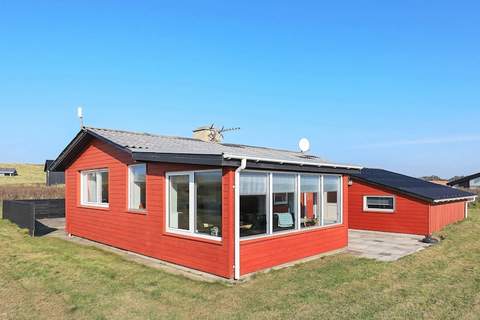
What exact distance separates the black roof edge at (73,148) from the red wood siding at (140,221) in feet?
0.82

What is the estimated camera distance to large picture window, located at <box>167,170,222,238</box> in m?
8.31

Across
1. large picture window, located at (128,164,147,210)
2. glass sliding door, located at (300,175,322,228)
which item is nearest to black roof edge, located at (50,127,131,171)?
large picture window, located at (128,164,147,210)

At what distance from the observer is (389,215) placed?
15977 millimetres

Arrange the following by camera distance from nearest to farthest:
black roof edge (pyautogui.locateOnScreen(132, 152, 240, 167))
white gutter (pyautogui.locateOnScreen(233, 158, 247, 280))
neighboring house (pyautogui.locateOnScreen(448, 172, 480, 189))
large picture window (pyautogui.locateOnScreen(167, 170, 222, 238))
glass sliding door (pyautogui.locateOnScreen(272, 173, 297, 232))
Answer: black roof edge (pyautogui.locateOnScreen(132, 152, 240, 167)) → white gutter (pyautogui.locateOnScreen(233, 158, 247, 280)) → large picture window (pyautogui.locateOnScreen(167, 170, 222, 238)) → glass sliding door (pyautogui.locateOnScreen(272, 173, 297, 232)) → neighboring house (pyautogui.locateOnScreen(448, 172, 480, 189))

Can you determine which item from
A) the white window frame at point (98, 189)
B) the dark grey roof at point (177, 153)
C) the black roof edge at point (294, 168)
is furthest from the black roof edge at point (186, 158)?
the white window frame at point (98, 189)

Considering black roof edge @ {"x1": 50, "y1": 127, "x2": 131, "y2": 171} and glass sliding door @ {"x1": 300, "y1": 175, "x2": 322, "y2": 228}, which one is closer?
glass sliding door @ {"x1": 300, "y1": 175, "x2": 322, "y2": 228}

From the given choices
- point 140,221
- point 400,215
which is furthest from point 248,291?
point 400,215

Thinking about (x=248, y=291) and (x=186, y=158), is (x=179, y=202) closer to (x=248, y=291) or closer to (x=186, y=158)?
(x=186, y=158)

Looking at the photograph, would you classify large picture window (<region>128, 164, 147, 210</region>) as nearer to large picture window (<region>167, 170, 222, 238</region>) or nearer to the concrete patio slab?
large picture window (<region>167, 170, 222, 238</region>)

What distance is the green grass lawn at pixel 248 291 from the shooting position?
6.14m

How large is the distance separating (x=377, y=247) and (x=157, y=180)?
7.22m

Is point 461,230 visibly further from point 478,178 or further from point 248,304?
point 478,178

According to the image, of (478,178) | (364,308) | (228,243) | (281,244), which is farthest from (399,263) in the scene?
(478,178)

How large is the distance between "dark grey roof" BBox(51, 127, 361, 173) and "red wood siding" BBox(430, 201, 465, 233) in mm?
5776
